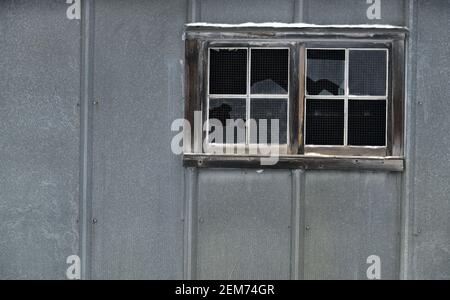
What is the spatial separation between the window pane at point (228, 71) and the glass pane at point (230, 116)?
0.24ft

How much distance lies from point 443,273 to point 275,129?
5.20 feet

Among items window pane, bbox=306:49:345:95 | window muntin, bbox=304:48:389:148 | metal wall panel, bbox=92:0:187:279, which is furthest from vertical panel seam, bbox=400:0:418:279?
metal wall panel, bbox=92:0:187:279

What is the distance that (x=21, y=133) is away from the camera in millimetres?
4137

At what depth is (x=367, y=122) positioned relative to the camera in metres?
4.10

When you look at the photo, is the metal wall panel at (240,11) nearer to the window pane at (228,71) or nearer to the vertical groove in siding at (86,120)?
the window pane at (228,71)

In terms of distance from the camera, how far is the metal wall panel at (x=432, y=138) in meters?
4.00

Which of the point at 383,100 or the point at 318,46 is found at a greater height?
the point at 318,46

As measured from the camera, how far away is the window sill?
4016 millimetres

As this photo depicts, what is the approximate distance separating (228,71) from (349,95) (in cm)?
89

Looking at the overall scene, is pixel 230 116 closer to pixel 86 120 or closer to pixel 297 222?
pixel 297 222

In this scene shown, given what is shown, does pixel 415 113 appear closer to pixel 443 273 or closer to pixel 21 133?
pixel 443 273

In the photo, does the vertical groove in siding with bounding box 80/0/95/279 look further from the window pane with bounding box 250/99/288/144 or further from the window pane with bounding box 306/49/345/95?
the window pane with bounding box 306/49/345/95

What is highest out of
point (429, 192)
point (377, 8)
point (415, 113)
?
point (377, 8)

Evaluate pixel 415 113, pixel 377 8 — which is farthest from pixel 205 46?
pixel 415 113
